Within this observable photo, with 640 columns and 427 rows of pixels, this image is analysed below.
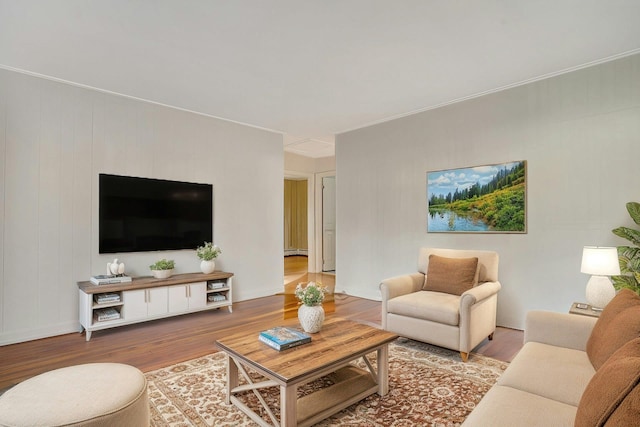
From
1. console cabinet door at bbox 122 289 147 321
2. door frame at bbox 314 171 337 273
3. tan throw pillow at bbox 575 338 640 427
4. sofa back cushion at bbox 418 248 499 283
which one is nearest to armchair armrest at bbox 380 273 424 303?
sofa back cushion at bbox 418 248 499 283

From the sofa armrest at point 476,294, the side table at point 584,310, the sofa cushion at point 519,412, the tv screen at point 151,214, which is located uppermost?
the tv screen at point 151,214

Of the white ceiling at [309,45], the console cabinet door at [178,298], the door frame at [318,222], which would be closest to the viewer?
the white ceiling at [309,45]

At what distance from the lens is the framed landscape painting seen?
3.75 metres

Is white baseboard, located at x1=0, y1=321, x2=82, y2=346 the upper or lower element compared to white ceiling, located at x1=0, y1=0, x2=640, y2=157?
lower

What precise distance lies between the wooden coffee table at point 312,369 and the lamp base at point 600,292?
5.73 feet

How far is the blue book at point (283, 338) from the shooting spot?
2062 millimetres

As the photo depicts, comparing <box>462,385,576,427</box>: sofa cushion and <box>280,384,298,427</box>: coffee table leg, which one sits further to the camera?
<box>280,384,298,427</box>: coffee table leg

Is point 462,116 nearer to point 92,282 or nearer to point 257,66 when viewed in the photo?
point 257,66

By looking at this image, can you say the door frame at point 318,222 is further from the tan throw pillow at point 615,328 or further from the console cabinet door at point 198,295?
the tan throw pillow at point 615,328

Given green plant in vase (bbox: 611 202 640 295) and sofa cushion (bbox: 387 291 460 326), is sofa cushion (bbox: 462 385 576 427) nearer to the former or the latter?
sofa cushion (bbox: 387 291 460 326)

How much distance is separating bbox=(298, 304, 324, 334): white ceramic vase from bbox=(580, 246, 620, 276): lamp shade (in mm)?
2226

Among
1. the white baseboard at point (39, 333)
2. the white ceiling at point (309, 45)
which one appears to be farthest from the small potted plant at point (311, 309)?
the white baseboard at point (39, 333)

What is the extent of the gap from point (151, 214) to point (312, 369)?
329 cm

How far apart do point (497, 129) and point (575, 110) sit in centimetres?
73
